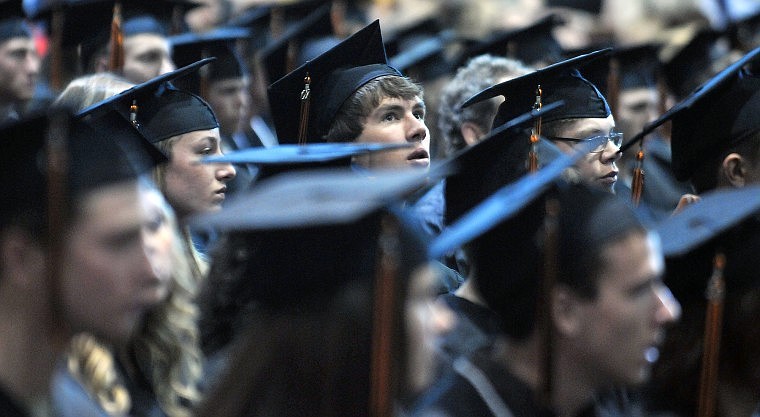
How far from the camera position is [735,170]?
3801 millimetres

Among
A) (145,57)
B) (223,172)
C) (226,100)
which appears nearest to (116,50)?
(145,57)

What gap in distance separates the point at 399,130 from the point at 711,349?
1.63 metres

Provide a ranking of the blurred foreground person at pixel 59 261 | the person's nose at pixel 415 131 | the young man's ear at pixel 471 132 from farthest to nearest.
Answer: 1. the young man's ear at pixel 471 132
2. the person's nose at pixel 415 131
3. the blurred foreground person at pixel 59 261

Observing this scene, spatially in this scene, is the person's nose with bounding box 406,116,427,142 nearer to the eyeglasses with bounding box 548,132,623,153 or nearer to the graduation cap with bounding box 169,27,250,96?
the eyeglasses with bounding box 548,132,623,153

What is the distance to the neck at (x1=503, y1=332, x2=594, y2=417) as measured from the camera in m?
2.52

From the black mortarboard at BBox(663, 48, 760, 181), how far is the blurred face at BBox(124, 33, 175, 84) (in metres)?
2.37

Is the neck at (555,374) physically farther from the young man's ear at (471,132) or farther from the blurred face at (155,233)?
the young man's ear at (471,132)

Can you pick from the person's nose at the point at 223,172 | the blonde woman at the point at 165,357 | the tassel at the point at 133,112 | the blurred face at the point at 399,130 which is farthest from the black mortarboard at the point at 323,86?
the blonde woman at the point at 165,357

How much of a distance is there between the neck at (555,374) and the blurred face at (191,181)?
4.94ft

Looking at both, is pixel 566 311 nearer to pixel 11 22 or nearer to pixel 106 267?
pixel 106 267

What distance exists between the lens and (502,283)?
2.60m

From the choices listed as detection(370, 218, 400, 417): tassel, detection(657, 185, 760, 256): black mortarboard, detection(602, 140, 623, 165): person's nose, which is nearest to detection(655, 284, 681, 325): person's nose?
detection(657, 185, 760, 256): black mortarboard

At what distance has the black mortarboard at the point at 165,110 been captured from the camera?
3.81 meters

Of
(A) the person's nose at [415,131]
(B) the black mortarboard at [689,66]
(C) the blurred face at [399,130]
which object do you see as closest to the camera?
(C) the blurred face at [399,130]
